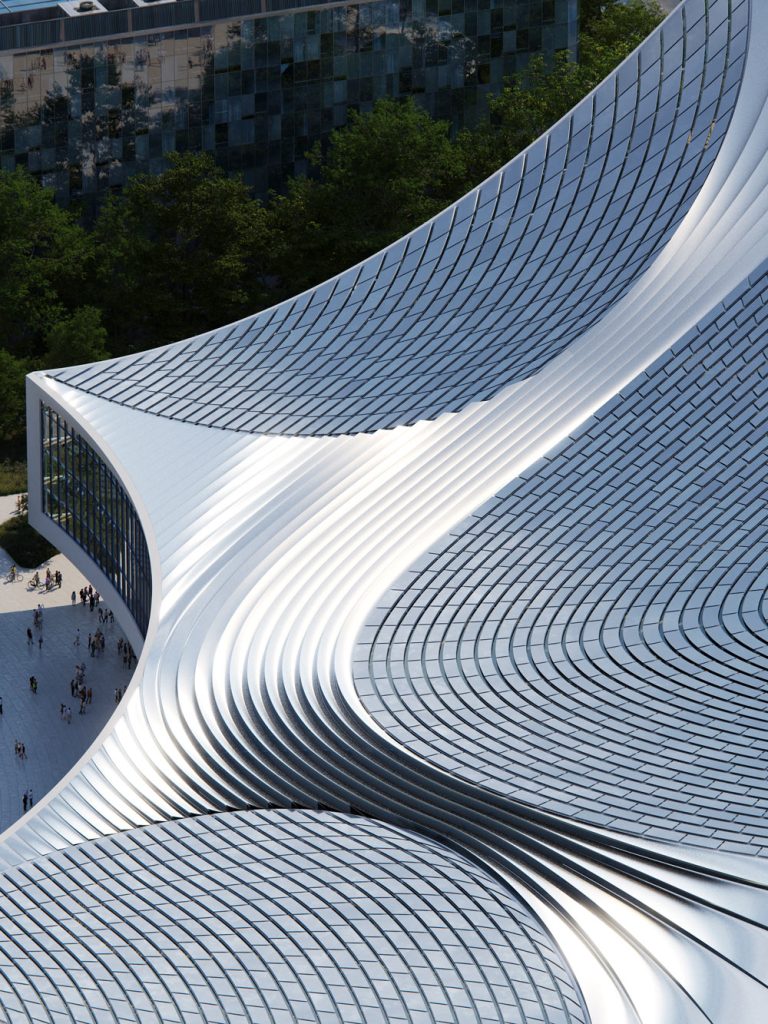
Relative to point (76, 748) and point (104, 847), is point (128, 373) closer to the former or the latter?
point (76, 748)

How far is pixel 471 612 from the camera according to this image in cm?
3409

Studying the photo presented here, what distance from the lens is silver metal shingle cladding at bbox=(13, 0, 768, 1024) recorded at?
25.0m

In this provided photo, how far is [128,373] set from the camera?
46.4 meters

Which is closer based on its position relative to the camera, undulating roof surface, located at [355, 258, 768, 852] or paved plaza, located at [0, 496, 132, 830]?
undulating roof surface, located at [355, 258, 768, 852]

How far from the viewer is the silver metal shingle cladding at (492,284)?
140ft

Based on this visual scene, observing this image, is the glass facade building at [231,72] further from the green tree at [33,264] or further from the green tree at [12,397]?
the green tree at [12,397]

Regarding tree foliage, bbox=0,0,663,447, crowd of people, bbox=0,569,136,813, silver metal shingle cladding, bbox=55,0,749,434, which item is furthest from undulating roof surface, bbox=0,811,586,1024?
tree foliage, bbox=0,0,663,447

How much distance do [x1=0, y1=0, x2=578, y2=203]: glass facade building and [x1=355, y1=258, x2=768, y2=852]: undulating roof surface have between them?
32.5 metres

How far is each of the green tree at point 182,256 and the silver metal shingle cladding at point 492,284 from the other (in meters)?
19.7

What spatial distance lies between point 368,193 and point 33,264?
12.4 meters

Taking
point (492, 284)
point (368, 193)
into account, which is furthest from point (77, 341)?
point (492, 284)

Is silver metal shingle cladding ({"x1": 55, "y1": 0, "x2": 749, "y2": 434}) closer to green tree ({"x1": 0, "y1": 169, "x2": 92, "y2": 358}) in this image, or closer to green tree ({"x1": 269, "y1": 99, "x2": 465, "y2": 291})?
green tree ({"x1": 269, "y1": 99, "x2": 465, "y2": 291})

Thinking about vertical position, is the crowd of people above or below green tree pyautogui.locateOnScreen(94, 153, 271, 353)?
below

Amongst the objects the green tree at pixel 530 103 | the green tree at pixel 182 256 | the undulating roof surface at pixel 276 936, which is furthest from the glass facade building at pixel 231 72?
the undulating roof surface at pixel 276 936
